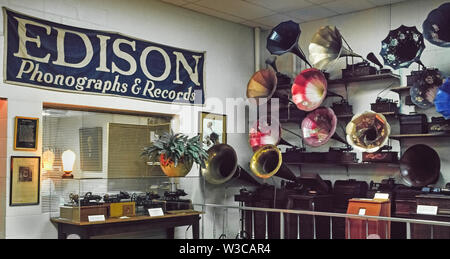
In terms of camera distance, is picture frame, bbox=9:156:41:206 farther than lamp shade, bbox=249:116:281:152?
No

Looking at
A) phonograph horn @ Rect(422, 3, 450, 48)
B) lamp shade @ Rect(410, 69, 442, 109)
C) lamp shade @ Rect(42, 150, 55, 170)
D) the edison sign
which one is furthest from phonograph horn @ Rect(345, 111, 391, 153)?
lamp shade @ Rect(42, 150, 55, 170)

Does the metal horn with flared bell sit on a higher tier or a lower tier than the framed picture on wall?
lower

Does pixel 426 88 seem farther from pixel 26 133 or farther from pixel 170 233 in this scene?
pixel 26 133

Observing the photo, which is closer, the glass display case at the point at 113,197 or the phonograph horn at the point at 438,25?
the glass display case at the point at 113,197

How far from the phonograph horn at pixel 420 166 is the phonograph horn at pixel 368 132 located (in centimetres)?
34

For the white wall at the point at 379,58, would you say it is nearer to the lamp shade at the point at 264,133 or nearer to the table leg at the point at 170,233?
the lamp shade at the point at 264,133

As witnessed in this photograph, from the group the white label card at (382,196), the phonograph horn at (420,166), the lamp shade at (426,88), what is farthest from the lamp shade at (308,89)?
the white label card at (382,196)

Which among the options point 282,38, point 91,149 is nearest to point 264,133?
point 282,38

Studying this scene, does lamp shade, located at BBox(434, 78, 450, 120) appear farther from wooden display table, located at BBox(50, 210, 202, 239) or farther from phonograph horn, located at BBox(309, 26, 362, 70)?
wooden display table, located at BBox(50, 210, 202, 239)

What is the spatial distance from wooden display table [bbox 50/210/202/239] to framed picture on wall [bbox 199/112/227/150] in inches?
53.9

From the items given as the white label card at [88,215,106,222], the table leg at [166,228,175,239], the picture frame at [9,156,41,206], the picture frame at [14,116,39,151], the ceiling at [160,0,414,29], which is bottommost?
the table leg at [166,228,175,239]

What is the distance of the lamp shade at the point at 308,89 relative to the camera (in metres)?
6.62

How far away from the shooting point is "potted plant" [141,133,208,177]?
558 centimetres

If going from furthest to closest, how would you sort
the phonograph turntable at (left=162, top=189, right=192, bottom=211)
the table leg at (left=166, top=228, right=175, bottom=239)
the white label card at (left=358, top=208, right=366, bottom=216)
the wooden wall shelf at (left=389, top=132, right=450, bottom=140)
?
1. the table leg at (left=166, top=228, right=175, bottom=239)
2. the wooden wall shelf at (left=389, top=132, right=450, bottom=140)
3. the phonograph turntable at (left=162, top=189, right=192, bottom=211)
4. the white label card at (left=358, top=208, right=366, bottom=216)
